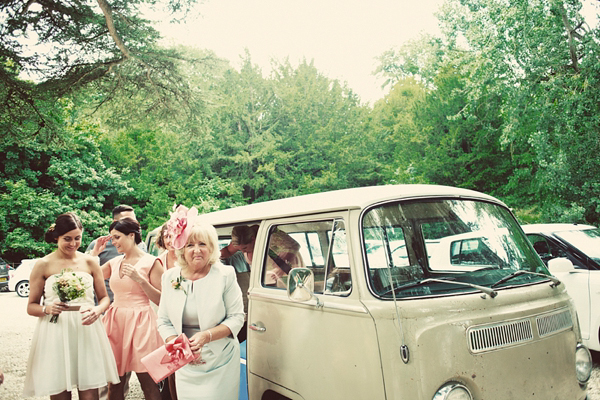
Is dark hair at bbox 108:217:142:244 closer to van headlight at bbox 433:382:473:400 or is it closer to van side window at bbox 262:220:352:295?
van side window at bbox 262:220:352:295

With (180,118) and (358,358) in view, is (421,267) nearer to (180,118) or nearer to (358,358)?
(358,358)

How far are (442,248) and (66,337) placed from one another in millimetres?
3186

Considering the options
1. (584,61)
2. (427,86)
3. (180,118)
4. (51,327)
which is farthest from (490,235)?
(427,86)

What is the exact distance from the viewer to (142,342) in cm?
438

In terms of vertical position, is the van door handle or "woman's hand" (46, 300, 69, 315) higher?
"woman's hand" (46, 300, 69, 315)

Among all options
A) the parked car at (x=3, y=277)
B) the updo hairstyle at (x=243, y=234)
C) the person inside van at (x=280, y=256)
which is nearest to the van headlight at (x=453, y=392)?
the person inside van at (x=280, y=256)

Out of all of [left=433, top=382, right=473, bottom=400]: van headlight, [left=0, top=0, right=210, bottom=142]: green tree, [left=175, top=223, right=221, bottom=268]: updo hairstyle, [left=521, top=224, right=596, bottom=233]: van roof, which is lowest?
[left=433, top=382, right=473, bottom=400]: van headlight

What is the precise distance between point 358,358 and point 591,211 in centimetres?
2019

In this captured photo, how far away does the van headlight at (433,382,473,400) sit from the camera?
241 cm

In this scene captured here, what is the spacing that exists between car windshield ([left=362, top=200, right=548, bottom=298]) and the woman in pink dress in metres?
2.41

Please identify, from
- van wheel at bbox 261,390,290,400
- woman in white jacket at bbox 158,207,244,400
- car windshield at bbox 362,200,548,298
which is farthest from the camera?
van wheel at bbox 261,390,290,400

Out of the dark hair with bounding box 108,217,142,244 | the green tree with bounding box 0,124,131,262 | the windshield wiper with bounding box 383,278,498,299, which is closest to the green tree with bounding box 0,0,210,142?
the dark hair with bounding box 108,217,142,244

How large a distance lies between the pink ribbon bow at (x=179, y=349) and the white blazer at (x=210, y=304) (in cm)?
20

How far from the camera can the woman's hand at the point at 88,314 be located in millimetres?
3863
